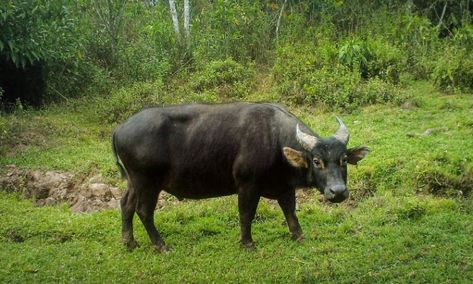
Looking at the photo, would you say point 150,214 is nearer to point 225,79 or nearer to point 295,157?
point 295,157

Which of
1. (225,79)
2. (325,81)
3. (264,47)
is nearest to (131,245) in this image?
(325,81)

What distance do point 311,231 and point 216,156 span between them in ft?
4.68

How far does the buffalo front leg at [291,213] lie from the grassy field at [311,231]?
13 cm

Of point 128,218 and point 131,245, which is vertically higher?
point 128,218

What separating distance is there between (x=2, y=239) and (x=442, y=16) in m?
10.6

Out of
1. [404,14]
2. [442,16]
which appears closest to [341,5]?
[404,14]

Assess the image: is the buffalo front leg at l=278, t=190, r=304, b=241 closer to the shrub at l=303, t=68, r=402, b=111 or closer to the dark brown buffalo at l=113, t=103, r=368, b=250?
the dark brown buffalo at l=113, t=103, r=368, b=250

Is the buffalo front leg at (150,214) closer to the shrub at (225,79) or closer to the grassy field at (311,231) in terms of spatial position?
the grassy field at (311,231)

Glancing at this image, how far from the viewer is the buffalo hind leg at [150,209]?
6262mm

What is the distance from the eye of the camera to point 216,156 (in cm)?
625

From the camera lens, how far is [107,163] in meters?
8.96

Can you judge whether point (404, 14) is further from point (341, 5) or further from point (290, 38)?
point (290, 38)

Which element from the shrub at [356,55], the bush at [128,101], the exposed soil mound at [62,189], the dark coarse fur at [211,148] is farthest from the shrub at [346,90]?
the dark coarse fur at [211,148]

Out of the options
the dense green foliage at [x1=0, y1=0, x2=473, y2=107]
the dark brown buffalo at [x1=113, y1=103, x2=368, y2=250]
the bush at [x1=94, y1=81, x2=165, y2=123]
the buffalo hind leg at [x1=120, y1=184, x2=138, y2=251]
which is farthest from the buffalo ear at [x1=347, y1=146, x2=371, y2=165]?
the bush at [x1=94, y1=81, x2=165, y2=123]
